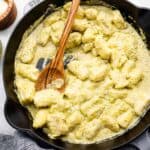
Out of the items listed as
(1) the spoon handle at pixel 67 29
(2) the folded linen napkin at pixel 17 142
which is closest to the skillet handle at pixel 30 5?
(1) the spoon handle at pixel 67 29

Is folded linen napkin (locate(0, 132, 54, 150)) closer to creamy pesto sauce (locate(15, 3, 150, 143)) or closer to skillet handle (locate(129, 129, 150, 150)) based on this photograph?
creamy pesto sauce (locate(15, 3, 150, 143))

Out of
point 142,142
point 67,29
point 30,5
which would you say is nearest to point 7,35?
point 30,5

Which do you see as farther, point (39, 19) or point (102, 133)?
point (39, 19)

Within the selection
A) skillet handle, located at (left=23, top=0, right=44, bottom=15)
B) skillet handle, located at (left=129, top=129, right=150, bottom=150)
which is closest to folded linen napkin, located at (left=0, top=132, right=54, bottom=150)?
skillet handle, located at (left=129, top=129, right=150, bottom=150)

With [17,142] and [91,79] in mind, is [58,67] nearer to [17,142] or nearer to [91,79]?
[91,79]

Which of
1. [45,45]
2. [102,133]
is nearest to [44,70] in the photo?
[45,45]

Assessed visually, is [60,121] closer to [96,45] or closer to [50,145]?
[50,145]
